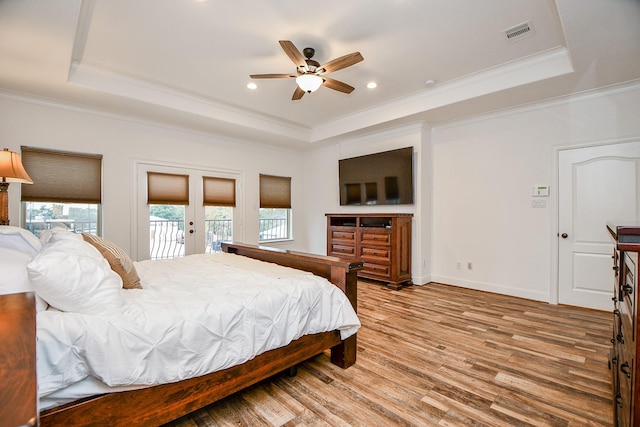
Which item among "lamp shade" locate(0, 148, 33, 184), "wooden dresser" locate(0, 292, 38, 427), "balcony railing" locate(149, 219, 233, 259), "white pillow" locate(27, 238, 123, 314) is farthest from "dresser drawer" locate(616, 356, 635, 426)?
"lamp shade" locate(0, 148, 33, 184)

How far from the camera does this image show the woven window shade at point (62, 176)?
3.58m

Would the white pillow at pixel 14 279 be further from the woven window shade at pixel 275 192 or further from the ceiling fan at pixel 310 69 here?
the woven window shade at pixel 275 192

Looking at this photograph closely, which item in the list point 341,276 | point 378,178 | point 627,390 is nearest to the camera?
point 627,390

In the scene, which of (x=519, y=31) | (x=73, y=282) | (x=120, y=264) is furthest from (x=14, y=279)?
(x=519, y=31)

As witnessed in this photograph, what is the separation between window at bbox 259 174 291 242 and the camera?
600cm

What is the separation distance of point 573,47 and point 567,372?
277 cm

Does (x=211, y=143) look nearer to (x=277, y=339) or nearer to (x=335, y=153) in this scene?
(x=335, y=153)

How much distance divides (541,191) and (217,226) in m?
5.00

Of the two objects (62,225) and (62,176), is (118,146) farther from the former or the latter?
(62,225)

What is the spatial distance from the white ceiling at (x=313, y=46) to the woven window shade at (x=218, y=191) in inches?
45.0

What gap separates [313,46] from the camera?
2.96 m

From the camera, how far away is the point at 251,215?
5.72 metres

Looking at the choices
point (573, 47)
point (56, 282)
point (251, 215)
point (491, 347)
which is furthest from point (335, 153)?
point (56, 282)

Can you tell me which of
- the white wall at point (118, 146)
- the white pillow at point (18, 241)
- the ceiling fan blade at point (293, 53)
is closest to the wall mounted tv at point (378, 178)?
the white wall at point (118, 146)
